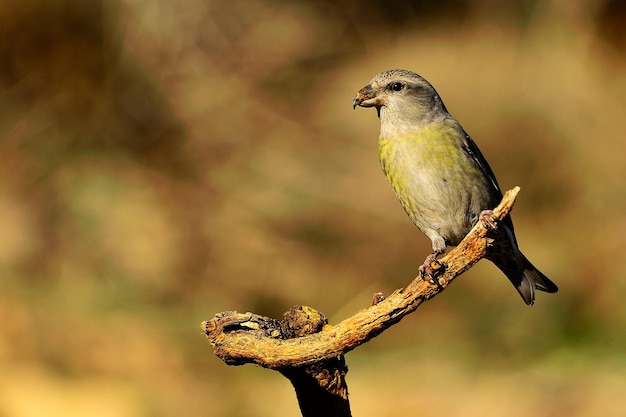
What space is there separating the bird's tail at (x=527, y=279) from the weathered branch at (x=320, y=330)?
135 cm

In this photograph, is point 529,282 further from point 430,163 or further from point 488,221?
point 488,221

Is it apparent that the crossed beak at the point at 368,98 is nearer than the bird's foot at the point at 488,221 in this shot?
No

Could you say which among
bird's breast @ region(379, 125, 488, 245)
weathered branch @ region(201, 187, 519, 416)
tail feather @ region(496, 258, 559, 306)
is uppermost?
bird's breast @ region(379, 125, 488, 245)

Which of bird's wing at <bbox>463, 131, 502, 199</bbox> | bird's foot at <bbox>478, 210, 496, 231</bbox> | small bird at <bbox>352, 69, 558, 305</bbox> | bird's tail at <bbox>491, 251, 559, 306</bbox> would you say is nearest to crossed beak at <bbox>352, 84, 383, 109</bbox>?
small bird at <bbox>352, 69, 558, 305</bbox>

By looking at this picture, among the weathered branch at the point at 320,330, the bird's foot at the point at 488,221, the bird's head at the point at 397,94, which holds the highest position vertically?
the bird's head at the point at 397,94

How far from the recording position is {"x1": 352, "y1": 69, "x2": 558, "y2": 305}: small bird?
387 cm

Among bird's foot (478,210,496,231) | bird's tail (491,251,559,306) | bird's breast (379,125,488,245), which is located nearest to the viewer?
bird's foot (478,210,496,231)

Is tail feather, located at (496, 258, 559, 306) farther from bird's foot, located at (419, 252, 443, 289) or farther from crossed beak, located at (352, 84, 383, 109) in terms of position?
bird's foot, located at (419, 252, 443, 289)

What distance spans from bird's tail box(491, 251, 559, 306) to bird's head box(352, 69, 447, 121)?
1046 millimetres

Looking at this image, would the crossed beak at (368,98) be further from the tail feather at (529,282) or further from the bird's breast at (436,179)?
the tail feather at (529,282)

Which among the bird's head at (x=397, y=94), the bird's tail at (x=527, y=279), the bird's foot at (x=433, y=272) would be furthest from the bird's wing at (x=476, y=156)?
the bird's foot at (x=433, y=272)

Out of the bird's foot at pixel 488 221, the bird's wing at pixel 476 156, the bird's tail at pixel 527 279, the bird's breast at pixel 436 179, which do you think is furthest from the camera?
the bird's tail at pixel 527 279

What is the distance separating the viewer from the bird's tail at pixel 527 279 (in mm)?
4320

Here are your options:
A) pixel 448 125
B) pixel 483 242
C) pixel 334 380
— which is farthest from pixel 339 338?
pixel 448 125
